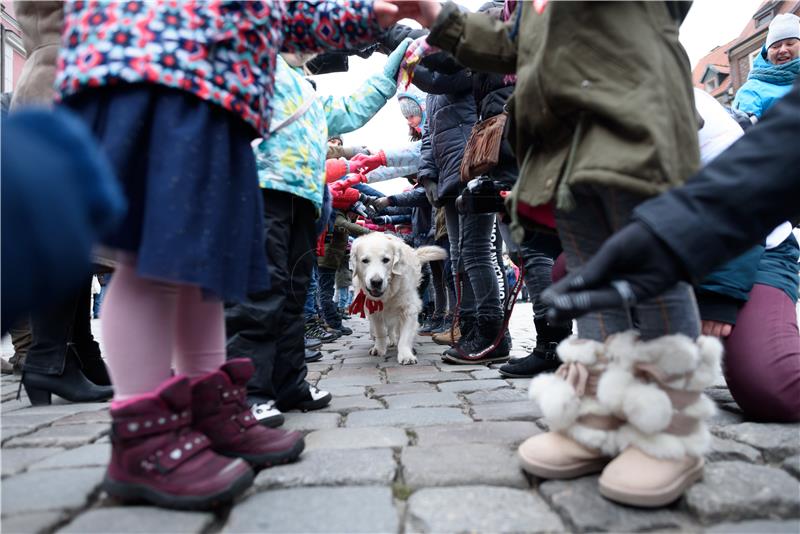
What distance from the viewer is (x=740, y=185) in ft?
3.51

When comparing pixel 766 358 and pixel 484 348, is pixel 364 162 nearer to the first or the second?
pixel 484 348

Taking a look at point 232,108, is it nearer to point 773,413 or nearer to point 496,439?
point 496,439

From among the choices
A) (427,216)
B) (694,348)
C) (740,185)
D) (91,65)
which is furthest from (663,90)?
(427,216)

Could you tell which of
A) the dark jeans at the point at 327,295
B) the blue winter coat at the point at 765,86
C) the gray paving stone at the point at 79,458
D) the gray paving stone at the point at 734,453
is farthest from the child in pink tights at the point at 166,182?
the dark jeans at the point at 327,295

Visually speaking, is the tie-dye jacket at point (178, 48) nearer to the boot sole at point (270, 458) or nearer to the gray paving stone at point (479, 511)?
the boot sole at point (270, 458)

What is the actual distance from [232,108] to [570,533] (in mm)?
1288

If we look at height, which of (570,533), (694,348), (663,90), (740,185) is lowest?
(570,533)

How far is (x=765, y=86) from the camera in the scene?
15.2 ft

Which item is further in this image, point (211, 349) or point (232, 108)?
point (211, 349)

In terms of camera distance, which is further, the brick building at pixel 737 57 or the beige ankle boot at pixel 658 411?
the brick building at pixel 737 57

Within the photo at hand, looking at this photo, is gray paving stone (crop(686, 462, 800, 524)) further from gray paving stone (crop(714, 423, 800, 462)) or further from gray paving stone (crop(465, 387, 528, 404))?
gray paving stone (crop(465, 387, 528, 404))

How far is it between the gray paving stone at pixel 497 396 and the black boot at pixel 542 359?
0.36m

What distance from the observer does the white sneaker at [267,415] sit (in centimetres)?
207

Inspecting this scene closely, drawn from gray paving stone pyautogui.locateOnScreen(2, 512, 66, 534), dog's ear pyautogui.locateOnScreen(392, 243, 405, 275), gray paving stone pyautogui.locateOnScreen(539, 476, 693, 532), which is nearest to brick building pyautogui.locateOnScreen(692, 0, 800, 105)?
dog's ear pyautogui.locateOnScreen(392, 243, 405, 275)
